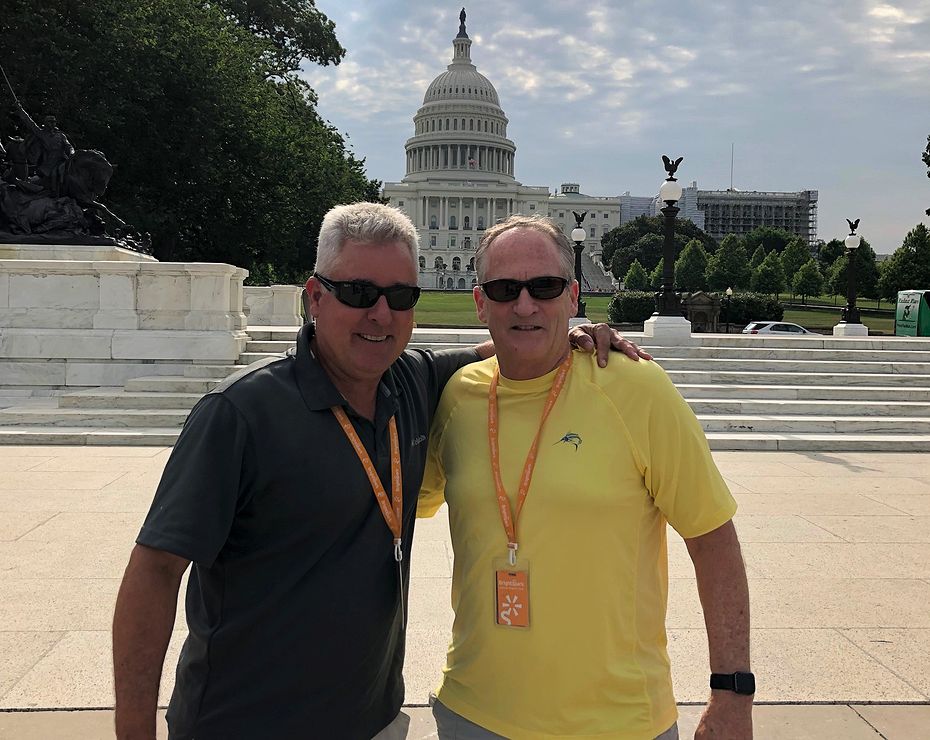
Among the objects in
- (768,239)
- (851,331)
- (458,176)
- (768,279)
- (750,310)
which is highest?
(458,176)

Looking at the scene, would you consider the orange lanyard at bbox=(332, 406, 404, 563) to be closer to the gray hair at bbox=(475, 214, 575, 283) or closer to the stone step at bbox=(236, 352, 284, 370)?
the gray hair at bbox=(475, 214, 575, 283)

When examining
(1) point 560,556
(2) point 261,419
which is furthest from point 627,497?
(2) point 261,419

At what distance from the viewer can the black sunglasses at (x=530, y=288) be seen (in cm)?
211

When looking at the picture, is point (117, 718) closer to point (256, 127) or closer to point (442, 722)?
point (442, 722)

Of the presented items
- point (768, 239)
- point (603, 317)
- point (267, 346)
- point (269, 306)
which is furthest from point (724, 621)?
point (768, 239)

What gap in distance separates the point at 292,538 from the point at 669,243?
15.5m

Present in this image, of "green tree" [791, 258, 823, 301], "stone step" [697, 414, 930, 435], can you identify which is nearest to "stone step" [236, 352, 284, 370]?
"stone step" [697, 414, 930, 435]

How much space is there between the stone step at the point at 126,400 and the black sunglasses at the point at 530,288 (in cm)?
912

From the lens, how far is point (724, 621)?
201 cm

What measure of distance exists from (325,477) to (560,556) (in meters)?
0.63

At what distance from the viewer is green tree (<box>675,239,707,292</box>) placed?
220 feet

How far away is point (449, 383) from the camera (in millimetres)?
2346

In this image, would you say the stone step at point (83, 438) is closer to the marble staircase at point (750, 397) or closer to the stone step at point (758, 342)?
the marble staircase at point (750, 397)

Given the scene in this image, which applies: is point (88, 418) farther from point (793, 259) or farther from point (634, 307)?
point (793, 259)
